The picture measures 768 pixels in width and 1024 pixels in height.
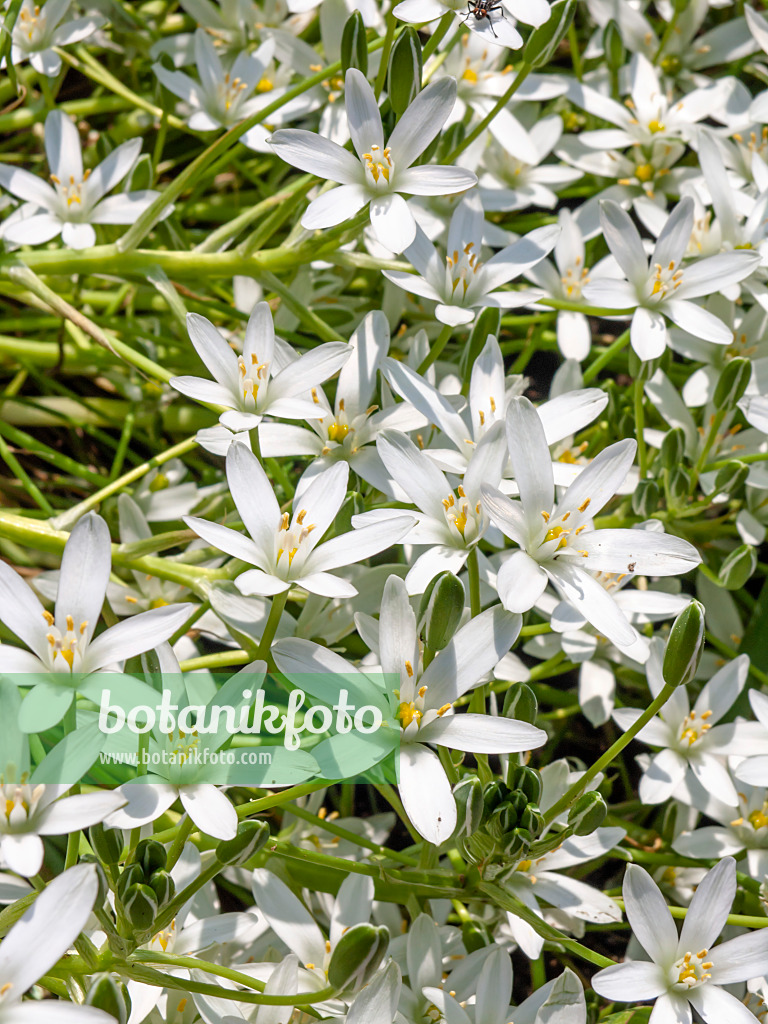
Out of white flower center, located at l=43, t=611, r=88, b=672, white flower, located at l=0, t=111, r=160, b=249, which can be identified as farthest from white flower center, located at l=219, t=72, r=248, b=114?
white flower center, located at l=43, t=611, r=88, b=672

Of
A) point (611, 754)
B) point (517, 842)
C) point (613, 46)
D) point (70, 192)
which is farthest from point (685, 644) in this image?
point (613, 46)

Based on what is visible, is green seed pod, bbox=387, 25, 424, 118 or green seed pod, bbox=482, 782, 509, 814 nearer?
green seed pod, bbox=482, 782, 509, 814

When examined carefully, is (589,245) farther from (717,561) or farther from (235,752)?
(235,752)

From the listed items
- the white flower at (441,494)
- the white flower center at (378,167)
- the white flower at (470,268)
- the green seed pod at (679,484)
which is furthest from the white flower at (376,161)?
the green seed pod at (679,484)

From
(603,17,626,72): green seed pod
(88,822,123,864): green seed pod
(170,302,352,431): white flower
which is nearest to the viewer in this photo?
(88,822,123,864): green seed pod

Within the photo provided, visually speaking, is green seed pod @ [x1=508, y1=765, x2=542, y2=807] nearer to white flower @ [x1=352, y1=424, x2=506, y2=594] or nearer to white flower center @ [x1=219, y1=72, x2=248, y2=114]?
white flower @ [x1=352, y1=424, x2=506, y2=594]

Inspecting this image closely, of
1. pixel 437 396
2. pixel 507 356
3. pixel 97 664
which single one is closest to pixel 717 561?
pixel 507 356

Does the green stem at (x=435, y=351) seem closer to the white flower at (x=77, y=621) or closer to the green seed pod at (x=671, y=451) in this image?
the green seed pod at (x=671, y=451)
